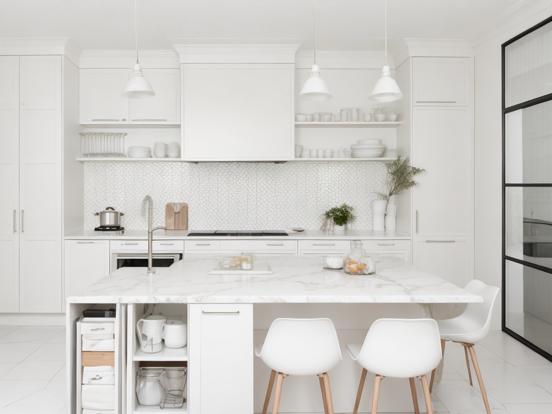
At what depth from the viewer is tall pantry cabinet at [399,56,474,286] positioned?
5.17m

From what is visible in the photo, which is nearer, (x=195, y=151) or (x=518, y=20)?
(x=518, y=20)

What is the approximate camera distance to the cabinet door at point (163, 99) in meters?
5.56

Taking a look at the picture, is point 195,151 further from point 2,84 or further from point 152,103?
point 2,84

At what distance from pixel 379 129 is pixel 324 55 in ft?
3.39

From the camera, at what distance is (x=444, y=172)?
17.1ft

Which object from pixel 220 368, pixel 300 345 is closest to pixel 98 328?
pixel 220 368

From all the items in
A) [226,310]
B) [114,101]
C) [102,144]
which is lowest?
[226,310]

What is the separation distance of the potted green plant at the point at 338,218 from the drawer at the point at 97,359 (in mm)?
3359

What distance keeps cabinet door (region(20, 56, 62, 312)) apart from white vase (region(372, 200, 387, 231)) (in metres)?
3.31

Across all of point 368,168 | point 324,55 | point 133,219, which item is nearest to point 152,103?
point 133,219

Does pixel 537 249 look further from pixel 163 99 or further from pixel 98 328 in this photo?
pixel 163 99

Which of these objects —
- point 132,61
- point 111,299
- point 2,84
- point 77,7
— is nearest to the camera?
point 111,299

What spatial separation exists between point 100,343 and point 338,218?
3.39m

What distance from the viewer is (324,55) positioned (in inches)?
221
